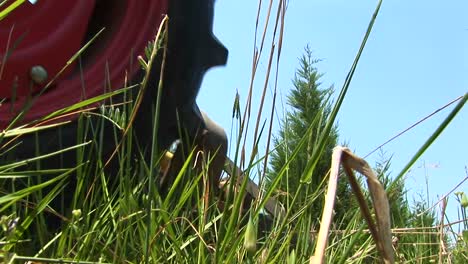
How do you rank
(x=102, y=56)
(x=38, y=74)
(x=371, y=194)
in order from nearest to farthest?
(x=371, y=194)
(x=38, y=74)
(x=102, y=56)

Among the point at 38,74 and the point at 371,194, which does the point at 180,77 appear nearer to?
the point at 38,74

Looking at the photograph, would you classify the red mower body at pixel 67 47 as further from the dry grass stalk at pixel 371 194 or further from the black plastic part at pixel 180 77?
the dry grass stalk at pixel 371 194

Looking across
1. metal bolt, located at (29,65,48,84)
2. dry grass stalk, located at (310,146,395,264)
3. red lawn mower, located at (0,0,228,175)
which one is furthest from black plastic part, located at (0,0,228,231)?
dry grass stalk, located at (310,146,395,264)

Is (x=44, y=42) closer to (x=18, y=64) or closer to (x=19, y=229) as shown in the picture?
(x=18, y=64)

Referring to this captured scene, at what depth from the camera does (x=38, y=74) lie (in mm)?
1607

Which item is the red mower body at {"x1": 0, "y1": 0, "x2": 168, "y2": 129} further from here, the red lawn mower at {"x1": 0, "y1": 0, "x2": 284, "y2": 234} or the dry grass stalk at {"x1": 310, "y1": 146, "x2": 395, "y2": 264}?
the dry grass stalk at {"x1": 310, "y1": 146, "x2": 395, "y2": 264}

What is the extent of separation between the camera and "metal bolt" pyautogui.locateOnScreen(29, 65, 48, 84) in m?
1.61

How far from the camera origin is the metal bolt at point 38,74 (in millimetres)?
1606

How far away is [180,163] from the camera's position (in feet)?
5.47

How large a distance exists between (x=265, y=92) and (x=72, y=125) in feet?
2.49

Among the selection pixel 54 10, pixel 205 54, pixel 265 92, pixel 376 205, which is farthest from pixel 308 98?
pixel 376 205

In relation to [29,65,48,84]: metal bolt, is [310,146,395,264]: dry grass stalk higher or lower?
higher

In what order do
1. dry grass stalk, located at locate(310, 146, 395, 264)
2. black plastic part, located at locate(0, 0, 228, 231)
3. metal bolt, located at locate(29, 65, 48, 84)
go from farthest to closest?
black plastic part, located at locate(0, 0, 228, 231)
metal bolt, located at locate(29, 65, 48, 84)
dry grass stalk, located at locate(310, 146, 395, 264)

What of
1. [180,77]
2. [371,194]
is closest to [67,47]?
[180,77]
